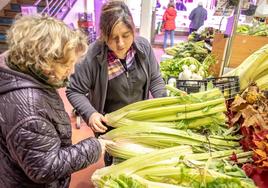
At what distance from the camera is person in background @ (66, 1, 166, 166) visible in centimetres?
157

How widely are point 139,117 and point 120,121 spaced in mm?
109

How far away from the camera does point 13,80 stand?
106 cm

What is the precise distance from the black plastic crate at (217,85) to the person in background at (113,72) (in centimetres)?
33

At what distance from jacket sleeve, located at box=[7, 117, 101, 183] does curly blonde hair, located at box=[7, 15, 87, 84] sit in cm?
21

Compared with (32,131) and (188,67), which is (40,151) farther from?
(188,67)

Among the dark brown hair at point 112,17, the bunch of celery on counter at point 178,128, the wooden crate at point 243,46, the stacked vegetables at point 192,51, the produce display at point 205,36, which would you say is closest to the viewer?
the bunch of celery on counter at point 178,128

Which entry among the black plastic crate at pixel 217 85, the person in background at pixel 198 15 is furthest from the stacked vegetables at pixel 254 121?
the person in background at pixel 198 15

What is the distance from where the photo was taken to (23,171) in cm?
124

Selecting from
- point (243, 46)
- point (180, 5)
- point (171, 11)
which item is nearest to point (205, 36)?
point (243, 46)

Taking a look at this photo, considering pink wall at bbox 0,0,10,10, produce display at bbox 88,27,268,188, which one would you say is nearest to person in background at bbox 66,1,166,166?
produce display at bbox 88,27,268,188

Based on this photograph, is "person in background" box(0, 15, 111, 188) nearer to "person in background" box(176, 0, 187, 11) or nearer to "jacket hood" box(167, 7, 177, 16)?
"jacket hood" box(167, 7, 177, 16)

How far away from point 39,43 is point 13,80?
18cm

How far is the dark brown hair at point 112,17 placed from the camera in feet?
5.01

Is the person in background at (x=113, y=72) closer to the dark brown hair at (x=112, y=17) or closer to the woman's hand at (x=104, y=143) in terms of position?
the dark brown hair at (x=112, y=17)
